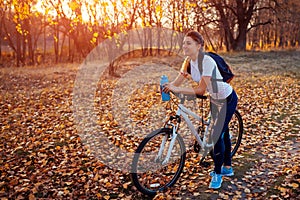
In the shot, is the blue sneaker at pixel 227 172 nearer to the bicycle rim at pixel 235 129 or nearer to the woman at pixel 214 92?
the woman at pixel 214 92

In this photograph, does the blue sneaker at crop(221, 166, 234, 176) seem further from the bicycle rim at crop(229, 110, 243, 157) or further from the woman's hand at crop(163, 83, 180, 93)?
the woman's hand at crop(163, 83, 180, 93)

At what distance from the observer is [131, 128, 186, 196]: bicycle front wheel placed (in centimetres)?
402

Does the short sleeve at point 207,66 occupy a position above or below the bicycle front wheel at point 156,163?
above

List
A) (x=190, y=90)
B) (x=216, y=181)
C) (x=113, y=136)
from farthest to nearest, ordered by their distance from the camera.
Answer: (x=113, y=136) → (x=216, y=181) → (x=190, y=90)

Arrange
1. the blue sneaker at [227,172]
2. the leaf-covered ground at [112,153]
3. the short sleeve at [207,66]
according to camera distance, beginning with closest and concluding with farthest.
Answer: the short sleeve at [207,66], the leaf-covered ground at [112,153], the blue sneaker at [227,172]

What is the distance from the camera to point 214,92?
13.2ft

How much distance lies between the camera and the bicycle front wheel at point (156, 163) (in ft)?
13.2

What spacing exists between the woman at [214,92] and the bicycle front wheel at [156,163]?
1.76ft

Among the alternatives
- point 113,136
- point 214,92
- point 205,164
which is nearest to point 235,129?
point 205,164

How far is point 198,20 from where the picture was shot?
1046 inches

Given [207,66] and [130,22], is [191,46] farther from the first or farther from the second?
[130,22]

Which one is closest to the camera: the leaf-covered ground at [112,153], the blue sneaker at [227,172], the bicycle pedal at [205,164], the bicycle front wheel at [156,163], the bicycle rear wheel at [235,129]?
the bicycle front wheel at [156,163]

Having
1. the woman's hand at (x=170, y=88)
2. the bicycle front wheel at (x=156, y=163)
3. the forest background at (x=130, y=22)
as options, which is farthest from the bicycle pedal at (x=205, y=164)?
the forest background at (x=130, y=22)

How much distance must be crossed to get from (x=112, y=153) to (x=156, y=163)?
1878 mm
